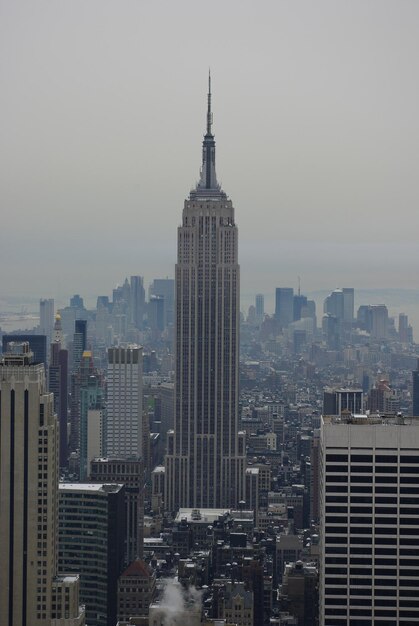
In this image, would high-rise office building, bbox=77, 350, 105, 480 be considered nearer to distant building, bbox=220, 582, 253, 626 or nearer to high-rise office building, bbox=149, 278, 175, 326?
high-rise office building, bbox=149, 278, 175, 326

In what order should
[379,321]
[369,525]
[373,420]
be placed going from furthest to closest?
[379,321] → [373,420] → [369,525]

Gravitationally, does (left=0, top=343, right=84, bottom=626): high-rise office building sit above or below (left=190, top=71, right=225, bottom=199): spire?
below

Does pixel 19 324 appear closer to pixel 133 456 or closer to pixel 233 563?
pixel 233 563

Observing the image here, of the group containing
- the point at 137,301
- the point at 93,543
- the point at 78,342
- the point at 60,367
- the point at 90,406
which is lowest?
the point at 93,543

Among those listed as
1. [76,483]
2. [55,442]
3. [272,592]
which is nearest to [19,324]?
[76,483]

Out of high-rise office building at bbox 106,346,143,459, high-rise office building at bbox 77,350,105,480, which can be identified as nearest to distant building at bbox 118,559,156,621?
high-rise office building at bbox 77,350,105,480

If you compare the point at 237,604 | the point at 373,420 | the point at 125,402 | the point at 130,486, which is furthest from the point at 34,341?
the point at 125,402

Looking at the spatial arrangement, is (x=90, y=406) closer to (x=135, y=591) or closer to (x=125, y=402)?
(x=125, y=402)
